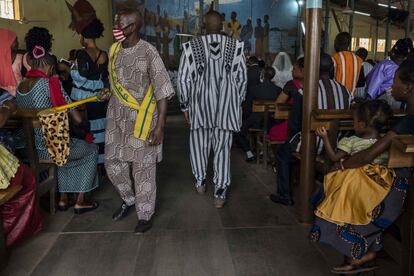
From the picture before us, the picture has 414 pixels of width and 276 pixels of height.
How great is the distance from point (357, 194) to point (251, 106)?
3345mm

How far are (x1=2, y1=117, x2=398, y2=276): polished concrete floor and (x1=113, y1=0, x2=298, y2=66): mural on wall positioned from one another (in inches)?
325

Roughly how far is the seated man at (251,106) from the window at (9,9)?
4564 millimetres

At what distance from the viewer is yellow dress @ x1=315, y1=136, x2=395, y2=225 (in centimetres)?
209

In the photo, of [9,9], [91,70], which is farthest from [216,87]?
[9,9]

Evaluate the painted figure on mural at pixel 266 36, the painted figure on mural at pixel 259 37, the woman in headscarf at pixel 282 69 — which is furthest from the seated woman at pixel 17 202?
the painted figure on mural at pixel 266 36

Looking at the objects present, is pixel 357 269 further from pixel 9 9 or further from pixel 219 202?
pixel 9 9

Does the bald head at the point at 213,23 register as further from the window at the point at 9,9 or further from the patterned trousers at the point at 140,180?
the window at the point at 9,9

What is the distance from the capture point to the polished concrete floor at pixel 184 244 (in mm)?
2443

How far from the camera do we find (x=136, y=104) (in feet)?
9.33

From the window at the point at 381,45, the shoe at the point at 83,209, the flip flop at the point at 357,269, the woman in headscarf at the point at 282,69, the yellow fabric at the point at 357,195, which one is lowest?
the shoe at the point at 83,209

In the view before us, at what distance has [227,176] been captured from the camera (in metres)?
3.57

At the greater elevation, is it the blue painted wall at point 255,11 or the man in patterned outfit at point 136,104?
the blue painted wall at point 255,11

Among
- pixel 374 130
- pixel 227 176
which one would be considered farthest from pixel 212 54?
pixel 374 130

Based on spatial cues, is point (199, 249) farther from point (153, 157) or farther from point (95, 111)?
point (95, 111)
